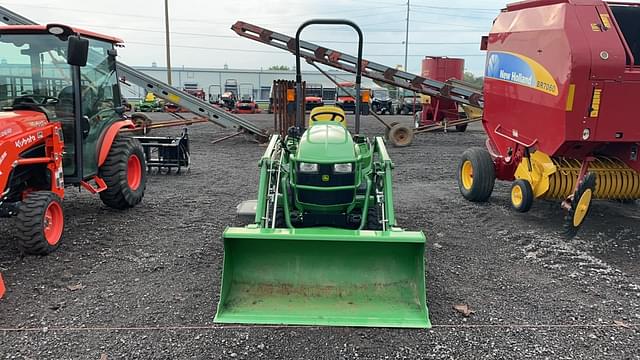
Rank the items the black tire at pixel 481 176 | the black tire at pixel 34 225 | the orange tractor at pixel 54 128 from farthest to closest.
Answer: the black tire at pixel 481 176
the orange tractor at pixel 54 128
the black tire at pixel 34 225

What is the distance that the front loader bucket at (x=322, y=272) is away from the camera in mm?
3225

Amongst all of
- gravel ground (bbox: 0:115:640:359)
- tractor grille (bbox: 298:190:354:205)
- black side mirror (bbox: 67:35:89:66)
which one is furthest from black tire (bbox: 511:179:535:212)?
black side mirror (bbox: 67:35:89:66)

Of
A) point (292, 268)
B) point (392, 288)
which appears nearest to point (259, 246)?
point (292, 268)

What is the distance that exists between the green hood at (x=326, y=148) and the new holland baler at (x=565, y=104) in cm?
215

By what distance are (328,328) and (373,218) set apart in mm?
1309

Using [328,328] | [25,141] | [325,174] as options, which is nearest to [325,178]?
[325,174]

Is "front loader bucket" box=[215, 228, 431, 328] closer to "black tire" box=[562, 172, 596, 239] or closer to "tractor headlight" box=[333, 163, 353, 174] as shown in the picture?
"tractor headlight" box=[333, 163, 353, 174]

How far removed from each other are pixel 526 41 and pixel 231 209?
13.1 ft

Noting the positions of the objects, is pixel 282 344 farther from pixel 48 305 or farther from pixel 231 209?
pixel 231 209

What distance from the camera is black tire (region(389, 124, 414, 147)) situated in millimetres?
12844

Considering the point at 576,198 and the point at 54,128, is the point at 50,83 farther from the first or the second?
the point at 576,198

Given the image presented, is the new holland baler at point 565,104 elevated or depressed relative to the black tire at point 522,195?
elevated

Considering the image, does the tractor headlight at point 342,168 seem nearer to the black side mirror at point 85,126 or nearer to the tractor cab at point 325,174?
the tractor cab at point 325,174

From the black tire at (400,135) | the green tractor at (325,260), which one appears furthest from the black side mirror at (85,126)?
the black tire at (400,135)
